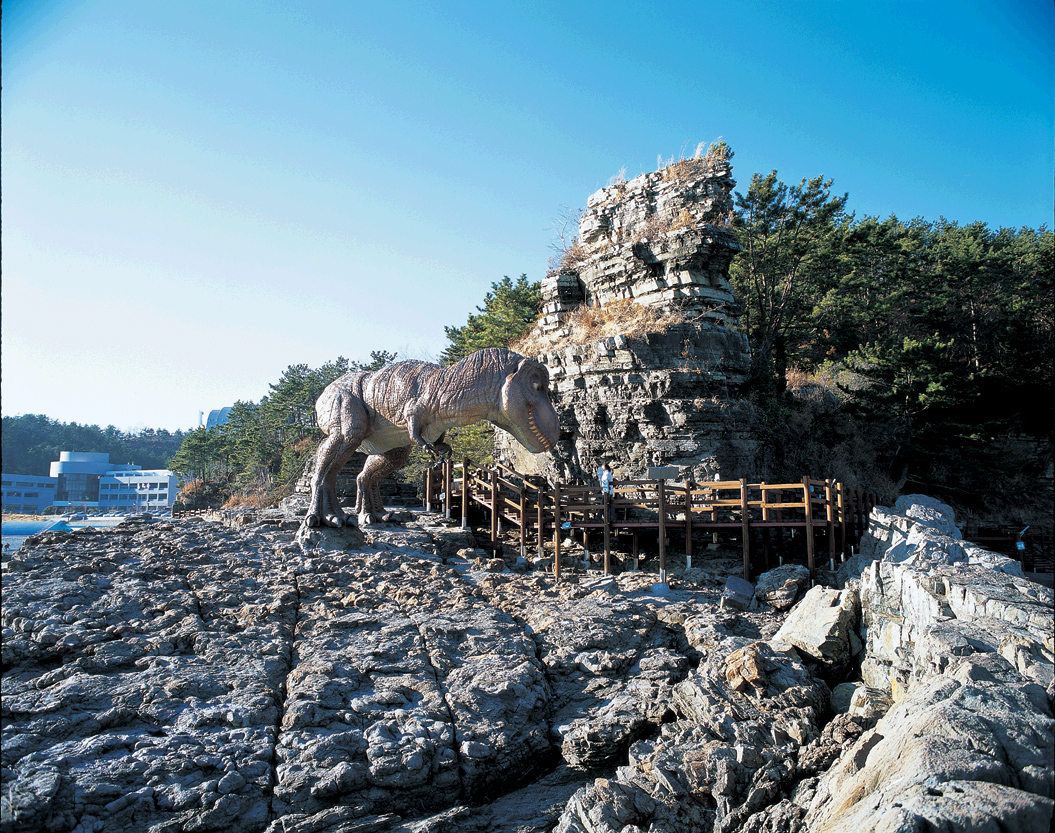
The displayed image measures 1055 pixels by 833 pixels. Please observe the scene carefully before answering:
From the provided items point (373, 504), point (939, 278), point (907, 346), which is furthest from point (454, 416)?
A: point (939, 278)

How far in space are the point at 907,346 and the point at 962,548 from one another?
11.4 metres

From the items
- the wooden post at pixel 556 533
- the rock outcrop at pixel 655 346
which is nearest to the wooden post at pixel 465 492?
the rock outcrop at pixel 655 346

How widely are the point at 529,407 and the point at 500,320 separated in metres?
12.6

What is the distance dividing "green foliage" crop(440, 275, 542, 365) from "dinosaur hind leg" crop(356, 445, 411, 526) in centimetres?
865

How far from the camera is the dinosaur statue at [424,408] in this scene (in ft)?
32.4

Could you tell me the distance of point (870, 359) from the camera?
60.1ft

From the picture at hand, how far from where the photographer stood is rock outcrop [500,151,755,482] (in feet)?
46.5

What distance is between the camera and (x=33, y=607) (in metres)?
7.03

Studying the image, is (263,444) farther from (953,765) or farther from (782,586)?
(953,765)

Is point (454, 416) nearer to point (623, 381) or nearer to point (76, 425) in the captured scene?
point (623, 381)

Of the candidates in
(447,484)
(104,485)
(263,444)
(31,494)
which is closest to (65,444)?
(104,485)

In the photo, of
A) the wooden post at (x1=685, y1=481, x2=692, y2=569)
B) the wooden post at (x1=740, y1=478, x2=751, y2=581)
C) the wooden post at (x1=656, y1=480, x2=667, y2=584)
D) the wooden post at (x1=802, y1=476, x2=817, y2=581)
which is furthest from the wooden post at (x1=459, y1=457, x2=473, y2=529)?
the wooden post at (x1=802, y1=476, x2=817, y2=581)

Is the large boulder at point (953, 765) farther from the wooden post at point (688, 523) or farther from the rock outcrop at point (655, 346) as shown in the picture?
the rock outcrop at point (655, 346)

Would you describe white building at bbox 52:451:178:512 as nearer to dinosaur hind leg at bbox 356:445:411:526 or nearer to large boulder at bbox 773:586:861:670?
dinosaur hind leg at bbox 356:445:411:526
